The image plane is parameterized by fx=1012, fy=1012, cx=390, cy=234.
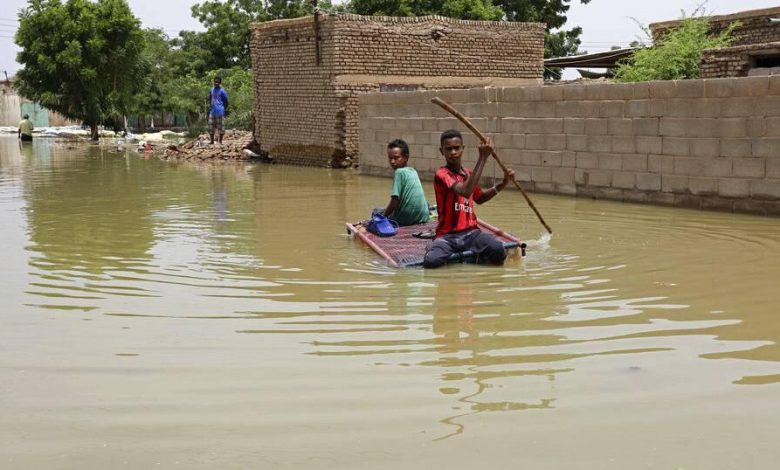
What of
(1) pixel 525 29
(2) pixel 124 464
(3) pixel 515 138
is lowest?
(2) pixel 124 464

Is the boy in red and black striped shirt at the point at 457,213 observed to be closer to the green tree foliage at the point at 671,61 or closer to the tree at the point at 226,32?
the green tree foliage at the point at 671,61

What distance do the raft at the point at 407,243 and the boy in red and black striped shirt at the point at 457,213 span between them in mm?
98

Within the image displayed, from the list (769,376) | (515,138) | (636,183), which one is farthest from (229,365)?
(515,138)

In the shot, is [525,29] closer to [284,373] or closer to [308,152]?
[308,152]

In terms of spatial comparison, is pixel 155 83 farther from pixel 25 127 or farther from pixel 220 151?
pixel 220 151

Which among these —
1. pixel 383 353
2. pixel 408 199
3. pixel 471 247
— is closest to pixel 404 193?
pixel 408 199

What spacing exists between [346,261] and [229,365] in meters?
3.56

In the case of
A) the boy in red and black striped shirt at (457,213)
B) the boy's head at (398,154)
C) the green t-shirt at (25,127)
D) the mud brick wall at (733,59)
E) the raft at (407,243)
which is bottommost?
the raft at (407,243)

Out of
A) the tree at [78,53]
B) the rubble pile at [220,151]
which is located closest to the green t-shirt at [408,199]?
the rubble pile at [220,151]

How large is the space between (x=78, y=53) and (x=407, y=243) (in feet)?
121

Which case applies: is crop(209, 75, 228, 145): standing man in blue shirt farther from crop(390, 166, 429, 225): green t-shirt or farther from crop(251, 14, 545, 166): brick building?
crop(390, 166, 429, 225): green t-shirt

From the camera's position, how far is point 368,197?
15.2 metres

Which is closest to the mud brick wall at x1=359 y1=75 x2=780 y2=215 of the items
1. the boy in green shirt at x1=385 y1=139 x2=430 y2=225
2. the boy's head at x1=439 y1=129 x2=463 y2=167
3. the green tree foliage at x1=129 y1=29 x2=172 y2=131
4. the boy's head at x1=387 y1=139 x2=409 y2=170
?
the boy in green shirt at x1=385 y1=139 x2=430 y2=225

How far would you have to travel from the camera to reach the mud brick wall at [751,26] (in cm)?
2288
